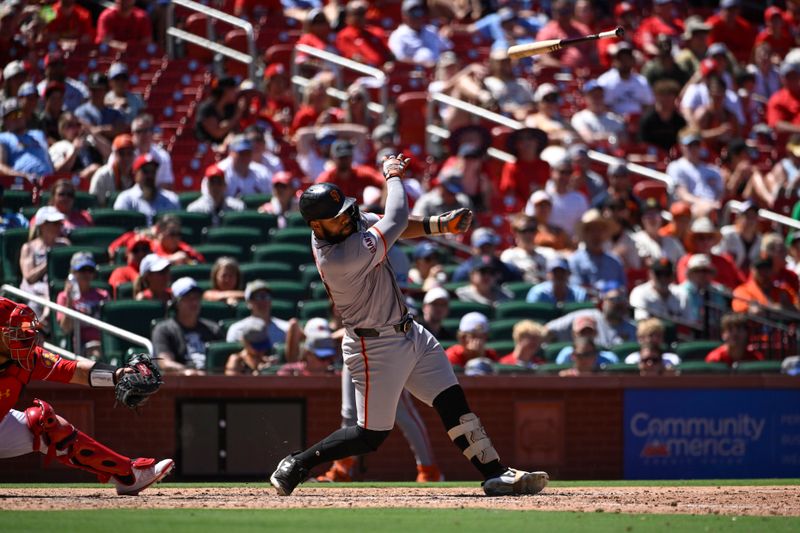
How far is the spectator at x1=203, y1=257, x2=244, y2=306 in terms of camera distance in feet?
41.2

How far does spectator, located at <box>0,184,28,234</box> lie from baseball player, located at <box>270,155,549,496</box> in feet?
19.1

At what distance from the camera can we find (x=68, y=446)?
8.09m

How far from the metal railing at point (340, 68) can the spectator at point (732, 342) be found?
5045 millimetres

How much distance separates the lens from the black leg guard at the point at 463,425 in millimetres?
8180

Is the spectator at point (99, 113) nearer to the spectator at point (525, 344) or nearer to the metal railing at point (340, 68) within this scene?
the metal railing at point (340, 68)

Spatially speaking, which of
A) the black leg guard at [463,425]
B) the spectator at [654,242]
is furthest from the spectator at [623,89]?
the black leg guard at [463,425]

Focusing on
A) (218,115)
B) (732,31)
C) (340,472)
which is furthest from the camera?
(732,31)

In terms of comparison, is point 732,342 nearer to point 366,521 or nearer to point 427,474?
point 427,474

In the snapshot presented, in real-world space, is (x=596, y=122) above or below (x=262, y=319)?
above

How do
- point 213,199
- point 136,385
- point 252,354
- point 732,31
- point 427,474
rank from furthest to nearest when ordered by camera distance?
point 732,31 < point 213,199 < point 252,354 < point 427,474 < point 136,385

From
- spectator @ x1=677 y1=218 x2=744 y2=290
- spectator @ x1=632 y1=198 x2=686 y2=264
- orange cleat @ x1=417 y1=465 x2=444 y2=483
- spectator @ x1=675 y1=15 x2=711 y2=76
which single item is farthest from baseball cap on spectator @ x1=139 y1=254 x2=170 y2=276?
spectator @ x1=675 y1=15 x2=711 y2=76

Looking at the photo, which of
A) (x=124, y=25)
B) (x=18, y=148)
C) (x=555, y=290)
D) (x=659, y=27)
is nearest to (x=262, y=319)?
(x=555, y=290)

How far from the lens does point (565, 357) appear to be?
12.4 m

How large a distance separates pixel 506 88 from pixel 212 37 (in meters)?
3.43
